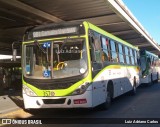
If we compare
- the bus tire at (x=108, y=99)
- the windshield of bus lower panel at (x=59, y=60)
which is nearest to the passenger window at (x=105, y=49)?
the bus tire at (x=108, y=99)

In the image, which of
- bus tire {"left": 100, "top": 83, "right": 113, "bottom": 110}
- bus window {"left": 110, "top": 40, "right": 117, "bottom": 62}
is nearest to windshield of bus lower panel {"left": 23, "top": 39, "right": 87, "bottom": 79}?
bus tire {"left": 100, "top": 83, "right": 113, "bottom": 110}

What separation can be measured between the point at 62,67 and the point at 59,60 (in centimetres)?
28

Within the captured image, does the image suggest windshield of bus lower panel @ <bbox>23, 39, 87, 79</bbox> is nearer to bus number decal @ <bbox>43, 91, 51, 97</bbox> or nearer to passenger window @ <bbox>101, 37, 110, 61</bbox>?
bus number decal @ <bbox>43, 91, 51, 97</bbox>

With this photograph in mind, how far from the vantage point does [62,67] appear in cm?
1091

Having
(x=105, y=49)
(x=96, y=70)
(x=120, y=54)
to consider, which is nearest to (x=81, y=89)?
(x=96, y=70)

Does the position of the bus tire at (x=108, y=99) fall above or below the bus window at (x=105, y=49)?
below

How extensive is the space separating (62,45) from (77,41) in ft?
1.68

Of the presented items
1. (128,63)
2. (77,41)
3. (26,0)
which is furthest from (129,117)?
(26,0)

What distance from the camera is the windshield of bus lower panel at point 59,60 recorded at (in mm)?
10859

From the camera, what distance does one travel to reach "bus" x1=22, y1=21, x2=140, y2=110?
10.7 m

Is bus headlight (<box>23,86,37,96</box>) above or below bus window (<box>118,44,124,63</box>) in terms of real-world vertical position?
below

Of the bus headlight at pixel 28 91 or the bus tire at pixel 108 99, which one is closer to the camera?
the bus headlight at pixel 28 91

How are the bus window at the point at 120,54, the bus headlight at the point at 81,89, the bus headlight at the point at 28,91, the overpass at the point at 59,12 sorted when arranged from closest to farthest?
the bus headlight at the point at 81,89, the bus headlight at the point at 28,91, the bus window at the point at 120,54, the overpass at the point at 59,12

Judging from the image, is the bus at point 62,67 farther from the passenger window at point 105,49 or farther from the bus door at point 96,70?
the passenger window at point 105,49
